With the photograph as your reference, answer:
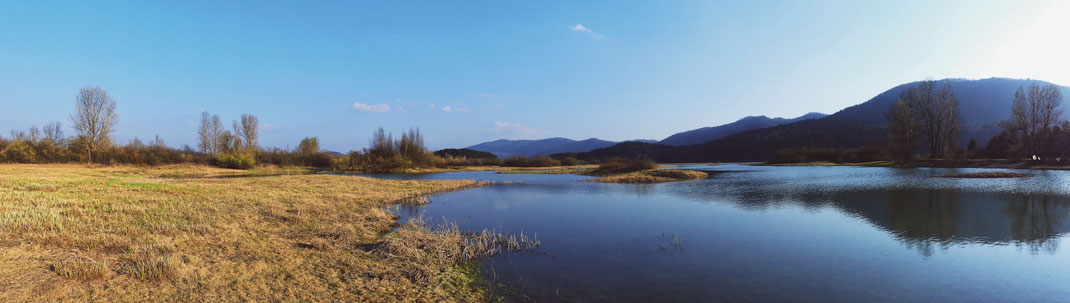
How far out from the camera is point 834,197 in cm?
2002

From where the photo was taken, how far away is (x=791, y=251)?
923 cm

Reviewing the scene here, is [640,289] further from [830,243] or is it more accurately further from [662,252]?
[830,243]

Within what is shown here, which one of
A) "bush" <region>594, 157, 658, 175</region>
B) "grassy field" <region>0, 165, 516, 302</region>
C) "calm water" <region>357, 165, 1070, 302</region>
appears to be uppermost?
"bush" <region>594, 157, 658, 175</region>

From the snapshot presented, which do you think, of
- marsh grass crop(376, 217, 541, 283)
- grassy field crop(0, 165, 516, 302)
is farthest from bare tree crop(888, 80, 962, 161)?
grassy field crop(0, 165, 516, 302)

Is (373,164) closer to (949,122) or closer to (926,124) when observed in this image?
(926,124)

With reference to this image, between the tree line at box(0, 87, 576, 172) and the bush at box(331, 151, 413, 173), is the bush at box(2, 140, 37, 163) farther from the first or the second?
the bush at box(331, 151, 413, 173)

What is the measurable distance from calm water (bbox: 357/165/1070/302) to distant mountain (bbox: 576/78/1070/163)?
89602 millimetres

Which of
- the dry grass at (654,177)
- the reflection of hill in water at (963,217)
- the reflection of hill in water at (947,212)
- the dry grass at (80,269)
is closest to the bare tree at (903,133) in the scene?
the dry grass at (654,177)

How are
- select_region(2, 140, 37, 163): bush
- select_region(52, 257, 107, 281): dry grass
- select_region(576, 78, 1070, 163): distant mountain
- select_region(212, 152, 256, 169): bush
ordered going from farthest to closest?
1. select_region(576, 78, 1070, 163): distant mountain
2. select_region(212, 152, 256, 169): bush
3. select_region(2, 140, 37, 163): bush
4. select_region(52, 257, 107, 281): dry grass

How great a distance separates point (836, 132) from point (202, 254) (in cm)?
14393

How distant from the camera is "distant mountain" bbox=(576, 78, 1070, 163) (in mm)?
108500

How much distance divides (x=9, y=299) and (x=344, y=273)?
3693 millimetres

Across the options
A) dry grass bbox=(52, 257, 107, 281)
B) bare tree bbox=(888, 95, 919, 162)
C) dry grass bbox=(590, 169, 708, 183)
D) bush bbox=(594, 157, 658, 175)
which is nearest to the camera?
dry grass bbox=(52, 257, 107, 281)

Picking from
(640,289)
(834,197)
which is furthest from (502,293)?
(834,197)
